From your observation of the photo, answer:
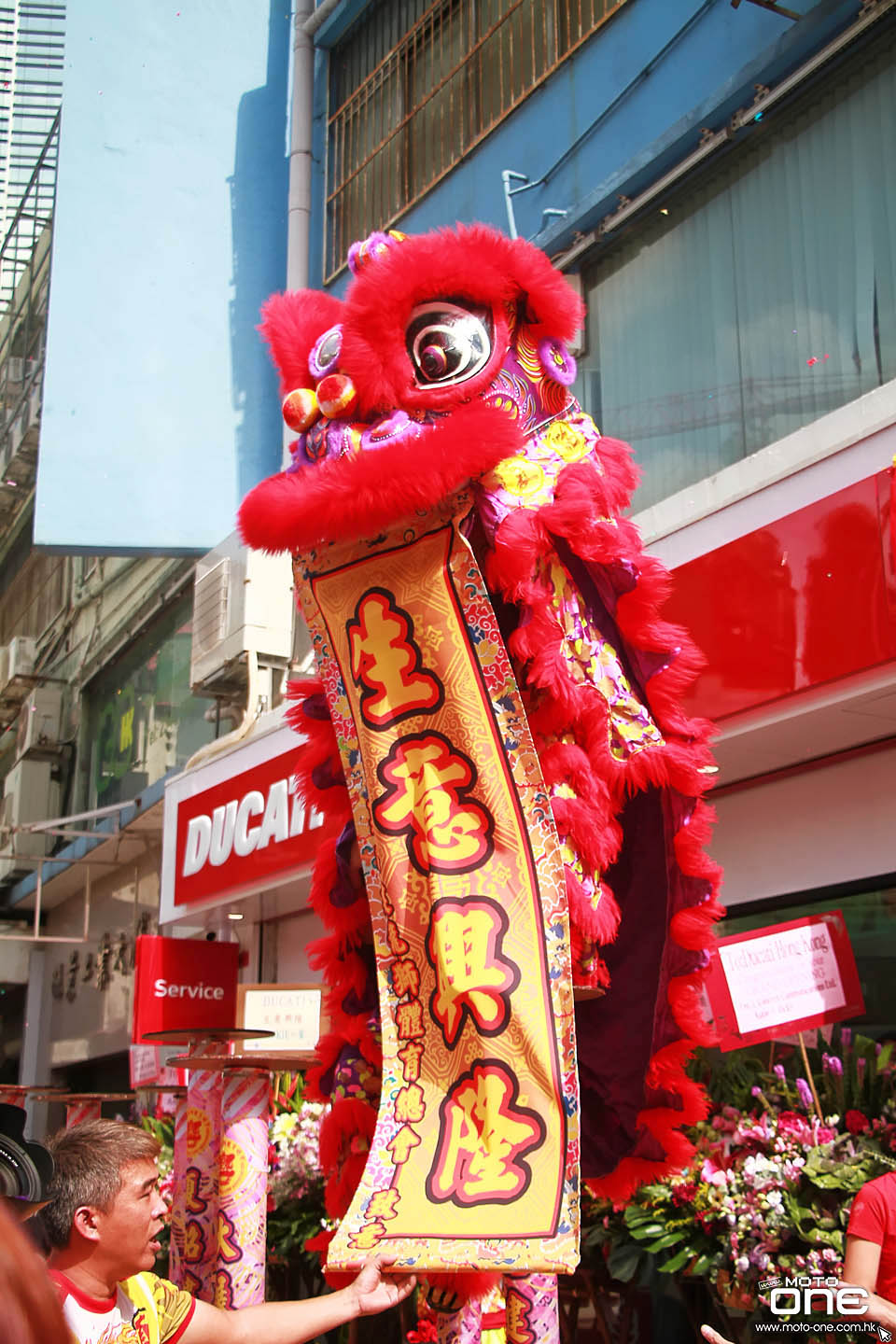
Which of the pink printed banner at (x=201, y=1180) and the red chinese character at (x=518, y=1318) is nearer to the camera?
the red chinese character at (x=518, y=1318)

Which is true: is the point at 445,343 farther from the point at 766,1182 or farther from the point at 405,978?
the point at 766,1182

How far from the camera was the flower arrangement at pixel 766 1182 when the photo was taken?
13.6 ft

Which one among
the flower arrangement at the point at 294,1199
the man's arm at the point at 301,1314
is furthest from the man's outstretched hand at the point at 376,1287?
the flower arrangement at the point at 294,1199

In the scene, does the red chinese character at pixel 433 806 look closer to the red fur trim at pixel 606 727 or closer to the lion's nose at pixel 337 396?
the red fur trim at pixel 606 727

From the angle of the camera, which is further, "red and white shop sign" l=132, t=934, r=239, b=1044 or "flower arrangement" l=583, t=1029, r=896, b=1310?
"red and white shop sign" l=132, t=934, r=239, b=1044

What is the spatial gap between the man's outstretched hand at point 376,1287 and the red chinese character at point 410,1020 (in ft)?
1.61

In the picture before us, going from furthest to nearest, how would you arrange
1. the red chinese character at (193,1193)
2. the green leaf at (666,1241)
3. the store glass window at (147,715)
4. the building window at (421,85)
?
the store glass window at (147,715)
the building window at (421,85)
the red chinese character at (193,1193)
the green leaf at (666,1241)

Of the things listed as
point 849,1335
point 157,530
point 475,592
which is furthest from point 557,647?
point 157,530

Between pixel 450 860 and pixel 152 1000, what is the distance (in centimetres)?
537

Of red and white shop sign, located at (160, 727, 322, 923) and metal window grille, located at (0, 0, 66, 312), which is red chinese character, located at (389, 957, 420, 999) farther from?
metal window grille, located at (0, 0, 66, 312)

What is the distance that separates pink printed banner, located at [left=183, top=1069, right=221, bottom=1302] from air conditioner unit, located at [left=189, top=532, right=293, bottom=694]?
16.4ft

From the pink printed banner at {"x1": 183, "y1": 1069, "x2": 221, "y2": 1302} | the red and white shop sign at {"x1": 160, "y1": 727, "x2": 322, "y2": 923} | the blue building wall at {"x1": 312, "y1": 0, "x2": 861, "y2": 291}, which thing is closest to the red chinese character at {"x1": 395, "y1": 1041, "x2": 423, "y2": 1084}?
the pink printed banner at {"x1": 183, "y1": 1069, "x2": 221, "y2": 1302}

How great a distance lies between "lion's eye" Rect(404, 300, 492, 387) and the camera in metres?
3.08

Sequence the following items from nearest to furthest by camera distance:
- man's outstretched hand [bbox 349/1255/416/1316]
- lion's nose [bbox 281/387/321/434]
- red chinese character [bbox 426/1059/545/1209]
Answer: man's outstretched hand [bbox 349/1255/416/1316], red chinese character [bbox 426/1059/545/1209], lion's nose [bbox 281/387/321/434]
